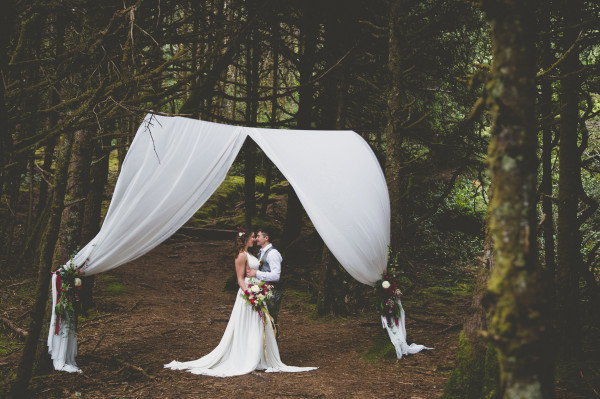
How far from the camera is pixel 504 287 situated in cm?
207

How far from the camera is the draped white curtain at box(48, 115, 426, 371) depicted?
17.2 ft

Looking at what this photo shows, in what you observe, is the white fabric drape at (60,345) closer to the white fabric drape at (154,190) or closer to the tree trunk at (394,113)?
the white fabric drape at (154,190)

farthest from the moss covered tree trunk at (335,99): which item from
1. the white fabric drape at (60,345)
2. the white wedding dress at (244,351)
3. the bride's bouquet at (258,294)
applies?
the white fabric drape at (60,345)

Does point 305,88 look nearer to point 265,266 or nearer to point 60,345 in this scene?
point 265,266

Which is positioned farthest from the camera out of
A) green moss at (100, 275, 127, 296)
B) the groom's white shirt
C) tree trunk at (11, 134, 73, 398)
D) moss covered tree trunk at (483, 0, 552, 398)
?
green moss at (100, 275, 127, 296)

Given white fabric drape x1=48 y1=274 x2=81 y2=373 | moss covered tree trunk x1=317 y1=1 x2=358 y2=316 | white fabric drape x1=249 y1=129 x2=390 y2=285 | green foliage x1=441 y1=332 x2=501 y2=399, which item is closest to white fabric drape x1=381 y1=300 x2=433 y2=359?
white fabric drape x1=249 y1=129 x2=390 y2=285

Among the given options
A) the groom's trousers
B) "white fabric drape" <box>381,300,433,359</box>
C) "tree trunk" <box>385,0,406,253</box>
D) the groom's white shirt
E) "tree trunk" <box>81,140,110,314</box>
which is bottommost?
"white fabric drape" <box>381,300,433,359</box>

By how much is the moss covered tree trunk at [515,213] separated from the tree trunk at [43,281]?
3735mm

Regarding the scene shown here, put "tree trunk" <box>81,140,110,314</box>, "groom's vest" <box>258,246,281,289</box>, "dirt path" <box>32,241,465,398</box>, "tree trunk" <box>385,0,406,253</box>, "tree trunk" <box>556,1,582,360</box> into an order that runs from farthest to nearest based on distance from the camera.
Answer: "tree trunk" <box>81,140,110,314</box> → "tree trunk" <box>385,0,406,253</box> → "groom's vest" <box>258,246,281,289</box> → "tree trunk" <box>556,1,582,360</box> → "dirt path" <box>32,241,465,398</box>

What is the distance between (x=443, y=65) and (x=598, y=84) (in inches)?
118

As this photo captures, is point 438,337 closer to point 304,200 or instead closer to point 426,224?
point 304,200

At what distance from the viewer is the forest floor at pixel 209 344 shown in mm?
4875

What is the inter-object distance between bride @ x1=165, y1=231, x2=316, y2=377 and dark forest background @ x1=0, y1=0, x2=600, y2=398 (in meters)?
1.79

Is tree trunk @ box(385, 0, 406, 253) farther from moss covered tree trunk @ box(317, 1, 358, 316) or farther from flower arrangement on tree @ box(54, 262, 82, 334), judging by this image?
flower arrangement on tree @ box(54, 262, 82, 334)
